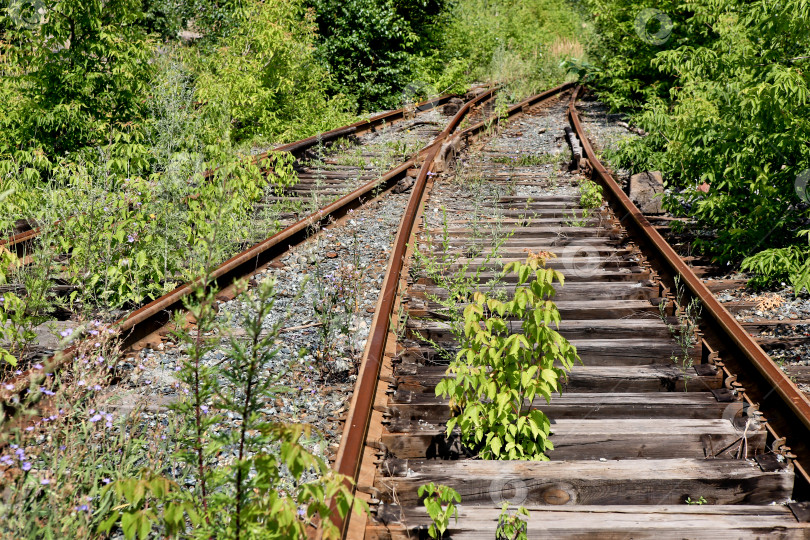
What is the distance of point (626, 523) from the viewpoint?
7.89ft

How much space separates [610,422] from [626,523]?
2.34ft

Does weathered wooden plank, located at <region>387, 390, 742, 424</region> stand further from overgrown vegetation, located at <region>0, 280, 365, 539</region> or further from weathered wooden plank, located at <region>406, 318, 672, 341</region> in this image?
weathered wooden plank, located at <region>406, 318, 672, 341</region>

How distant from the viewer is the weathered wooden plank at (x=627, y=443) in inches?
116

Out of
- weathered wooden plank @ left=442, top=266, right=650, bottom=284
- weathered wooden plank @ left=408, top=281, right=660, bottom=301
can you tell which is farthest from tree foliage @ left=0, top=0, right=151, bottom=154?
weathered wooden plank @ left=442, top=266, right=650, bottom=284

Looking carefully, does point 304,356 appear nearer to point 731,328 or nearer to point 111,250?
point 111,250

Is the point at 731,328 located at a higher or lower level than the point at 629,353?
higher

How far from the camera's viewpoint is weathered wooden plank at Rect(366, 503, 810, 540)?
2371 millimetres

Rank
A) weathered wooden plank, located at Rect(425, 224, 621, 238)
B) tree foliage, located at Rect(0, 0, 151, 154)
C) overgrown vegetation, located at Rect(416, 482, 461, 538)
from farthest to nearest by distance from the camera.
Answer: tree foliage, located at Rect(0, 0, 151, 154), weathered wooden plank, located at Rect(425, 224, 621, 238), overgrown vegetation, located at Rect(416, 482, 461, 538)

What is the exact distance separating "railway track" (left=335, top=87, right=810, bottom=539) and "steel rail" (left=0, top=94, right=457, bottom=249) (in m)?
2.87

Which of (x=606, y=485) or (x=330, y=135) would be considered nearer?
(x=606, y=485)

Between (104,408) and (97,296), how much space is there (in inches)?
57.8

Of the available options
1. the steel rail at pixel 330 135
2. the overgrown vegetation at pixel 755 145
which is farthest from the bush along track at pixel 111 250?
the overgrown vegetation at pixel 755 145

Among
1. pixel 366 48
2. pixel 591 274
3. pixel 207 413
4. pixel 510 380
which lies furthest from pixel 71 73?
pixel 366 48

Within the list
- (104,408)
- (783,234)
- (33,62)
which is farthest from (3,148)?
(783,234)
